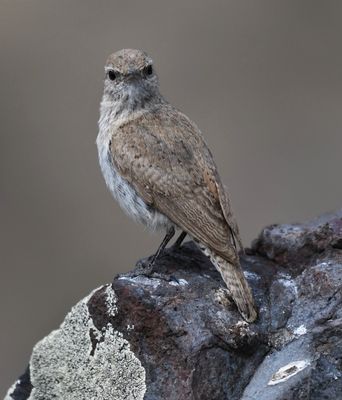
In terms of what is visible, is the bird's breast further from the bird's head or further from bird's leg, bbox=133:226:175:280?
the bird's head

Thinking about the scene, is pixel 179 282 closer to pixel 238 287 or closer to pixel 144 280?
pixel 144 280

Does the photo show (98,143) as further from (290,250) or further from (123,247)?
(123,247)

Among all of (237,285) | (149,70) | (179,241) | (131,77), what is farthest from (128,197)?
(237,285)

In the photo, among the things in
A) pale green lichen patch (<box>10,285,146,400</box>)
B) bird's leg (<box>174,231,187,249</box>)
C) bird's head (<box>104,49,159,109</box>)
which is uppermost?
bird's head (<box>104,49,159,109</box>)

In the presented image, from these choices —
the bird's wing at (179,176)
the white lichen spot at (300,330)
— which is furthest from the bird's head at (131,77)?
the white lichen spot at (300,330)

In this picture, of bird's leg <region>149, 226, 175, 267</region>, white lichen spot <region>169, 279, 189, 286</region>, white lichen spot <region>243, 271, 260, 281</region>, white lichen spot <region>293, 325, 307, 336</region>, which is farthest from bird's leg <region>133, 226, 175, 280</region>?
white lichen spot <region>293, 325, 307, 336</region>

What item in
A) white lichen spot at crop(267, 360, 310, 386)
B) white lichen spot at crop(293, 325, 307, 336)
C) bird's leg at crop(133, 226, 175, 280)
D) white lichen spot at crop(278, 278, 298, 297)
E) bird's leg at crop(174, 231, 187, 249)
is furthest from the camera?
bird's leg at crop(174, 231, 187, 249)

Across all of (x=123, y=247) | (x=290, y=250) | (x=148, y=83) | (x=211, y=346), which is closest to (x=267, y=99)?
(x=123, y=247)
